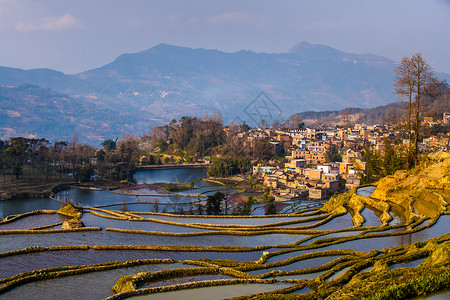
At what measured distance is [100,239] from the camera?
10.3 metres

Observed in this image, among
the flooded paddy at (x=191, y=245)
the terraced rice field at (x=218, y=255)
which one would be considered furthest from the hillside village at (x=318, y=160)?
the terraced rice field at (x=218, y=255)

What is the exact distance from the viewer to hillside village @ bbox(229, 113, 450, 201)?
117ft

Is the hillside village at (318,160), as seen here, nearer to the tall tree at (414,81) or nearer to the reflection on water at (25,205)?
the tall tree at (414,81)

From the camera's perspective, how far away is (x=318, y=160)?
50562 millimetres

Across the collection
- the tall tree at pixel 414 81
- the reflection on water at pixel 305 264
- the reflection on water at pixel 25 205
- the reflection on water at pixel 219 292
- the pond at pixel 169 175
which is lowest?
the reflection on water at pixel 25 205

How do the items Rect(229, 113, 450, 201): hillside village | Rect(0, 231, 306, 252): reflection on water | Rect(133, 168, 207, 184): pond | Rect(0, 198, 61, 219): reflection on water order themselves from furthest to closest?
Rect(133, 168, 207, 184): pond < Rect(229, 113, 450, 201): hillside village < Rect(0, 198, 61, 219): reflection on water < Rect(0, 231, 306, 252): reflection on water

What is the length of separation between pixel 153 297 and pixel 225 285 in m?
1.18

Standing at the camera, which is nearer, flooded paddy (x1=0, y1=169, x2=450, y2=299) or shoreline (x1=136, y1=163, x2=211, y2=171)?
flooded paddy (x1=0, y1=169, x2=450, y2=299)

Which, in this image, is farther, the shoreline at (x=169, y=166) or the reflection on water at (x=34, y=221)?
the shoreline at (x=169, y=166)

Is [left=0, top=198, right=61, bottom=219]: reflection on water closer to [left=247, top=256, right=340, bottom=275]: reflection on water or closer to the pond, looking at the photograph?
the pond

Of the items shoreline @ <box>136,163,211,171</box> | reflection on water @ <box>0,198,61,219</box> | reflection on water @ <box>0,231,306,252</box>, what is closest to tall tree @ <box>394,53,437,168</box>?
reflection on water @ <box>0,231,306,252</box>

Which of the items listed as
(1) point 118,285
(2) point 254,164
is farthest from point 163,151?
(1) point 118,285

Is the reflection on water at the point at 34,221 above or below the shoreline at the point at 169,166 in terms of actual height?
above

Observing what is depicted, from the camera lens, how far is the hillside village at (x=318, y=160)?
35.6m
